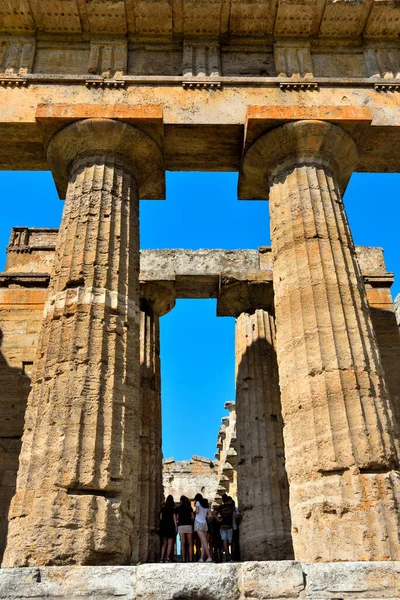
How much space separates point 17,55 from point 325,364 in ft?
29.0

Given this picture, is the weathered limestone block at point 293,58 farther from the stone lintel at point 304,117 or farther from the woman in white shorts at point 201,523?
the woman in white shorts at point 201,523

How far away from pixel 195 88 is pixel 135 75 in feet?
4.18

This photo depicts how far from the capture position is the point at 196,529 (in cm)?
1340

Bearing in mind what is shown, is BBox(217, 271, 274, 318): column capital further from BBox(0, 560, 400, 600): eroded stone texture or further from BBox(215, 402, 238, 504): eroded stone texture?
BBox(0, 560, 400, 600): eroded stone texture

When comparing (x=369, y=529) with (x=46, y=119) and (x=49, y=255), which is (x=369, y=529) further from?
(x=49, y=255)

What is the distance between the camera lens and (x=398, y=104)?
11367mm

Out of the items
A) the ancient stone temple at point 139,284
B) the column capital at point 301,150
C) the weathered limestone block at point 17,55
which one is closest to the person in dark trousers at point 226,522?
the ancient stone temple at point 139,284

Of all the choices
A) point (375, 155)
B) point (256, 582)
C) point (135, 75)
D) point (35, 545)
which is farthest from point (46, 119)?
point (256, 582)

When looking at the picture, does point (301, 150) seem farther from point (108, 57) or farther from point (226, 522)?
point (226, 522)

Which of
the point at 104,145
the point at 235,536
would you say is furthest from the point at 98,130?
the point at 235,536

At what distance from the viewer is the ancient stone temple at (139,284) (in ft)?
23.8

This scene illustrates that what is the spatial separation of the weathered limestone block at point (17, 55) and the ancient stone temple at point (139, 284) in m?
0.05

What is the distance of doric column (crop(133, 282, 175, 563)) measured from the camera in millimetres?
13719

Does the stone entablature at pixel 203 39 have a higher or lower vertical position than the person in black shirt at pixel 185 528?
higher
